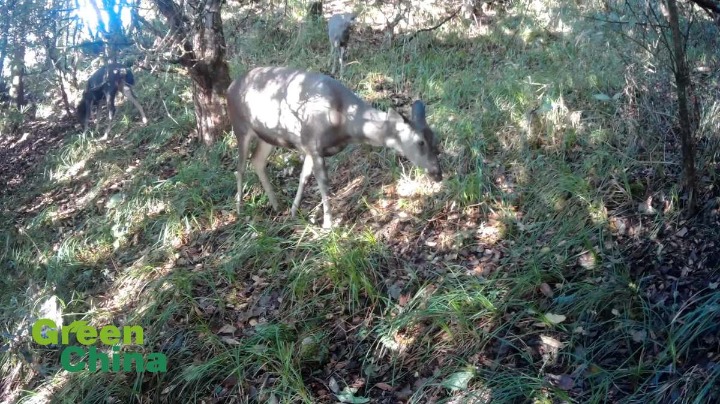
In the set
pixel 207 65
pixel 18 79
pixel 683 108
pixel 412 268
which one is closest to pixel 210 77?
pixel 207 65

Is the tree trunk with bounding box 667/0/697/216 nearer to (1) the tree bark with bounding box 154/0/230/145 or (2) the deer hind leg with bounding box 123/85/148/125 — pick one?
(1) the tree bark with bounding box 154/0/230/145

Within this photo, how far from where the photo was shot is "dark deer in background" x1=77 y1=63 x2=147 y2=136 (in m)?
10.8

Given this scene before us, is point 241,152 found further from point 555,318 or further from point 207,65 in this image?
point 555,318

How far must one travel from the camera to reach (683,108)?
4047 mm

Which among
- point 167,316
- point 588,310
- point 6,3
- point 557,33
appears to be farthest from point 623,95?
point 6,3

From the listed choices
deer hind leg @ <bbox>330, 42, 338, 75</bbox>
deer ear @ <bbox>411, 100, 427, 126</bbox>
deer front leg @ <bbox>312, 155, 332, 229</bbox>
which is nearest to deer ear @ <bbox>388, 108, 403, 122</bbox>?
deer ear @ <bbox>411, 100, 427, 126</bbox>

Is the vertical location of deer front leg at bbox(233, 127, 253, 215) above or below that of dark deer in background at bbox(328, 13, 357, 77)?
below

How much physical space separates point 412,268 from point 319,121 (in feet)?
5.26

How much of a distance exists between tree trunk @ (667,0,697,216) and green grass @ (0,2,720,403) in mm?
228

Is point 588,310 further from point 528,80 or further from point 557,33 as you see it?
point 557,33

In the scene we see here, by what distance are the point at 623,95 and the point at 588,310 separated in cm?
292

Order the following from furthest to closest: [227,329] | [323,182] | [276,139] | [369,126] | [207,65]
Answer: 1. [207,65]
2. [276,139]
3. [323,182]
4. [369,126]
5. [227,329]

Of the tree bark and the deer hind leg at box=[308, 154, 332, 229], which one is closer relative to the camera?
the deer hind leg at box=[308, 154, 332, 229]

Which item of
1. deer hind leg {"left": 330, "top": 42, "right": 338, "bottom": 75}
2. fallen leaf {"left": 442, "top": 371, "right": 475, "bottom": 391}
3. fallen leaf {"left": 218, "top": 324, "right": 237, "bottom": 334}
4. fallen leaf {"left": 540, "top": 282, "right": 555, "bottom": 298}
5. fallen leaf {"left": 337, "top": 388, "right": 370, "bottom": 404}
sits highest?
deer hind leg {"left": 330, "top": 42, "right": 338, "bottom": 75}
